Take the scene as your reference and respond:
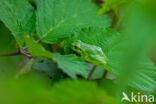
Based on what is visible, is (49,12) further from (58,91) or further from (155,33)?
(155,33)

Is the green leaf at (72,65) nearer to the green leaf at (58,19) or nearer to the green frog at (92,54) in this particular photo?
the green frog at (92,54)

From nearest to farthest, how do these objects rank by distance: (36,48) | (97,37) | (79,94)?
(79,94) → (36,48) → (97,37)

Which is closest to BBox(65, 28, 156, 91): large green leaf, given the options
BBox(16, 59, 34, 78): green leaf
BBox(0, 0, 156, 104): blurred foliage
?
BBox(0, 0, 156, 104): blurred foliage

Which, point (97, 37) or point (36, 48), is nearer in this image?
point (36, 48)

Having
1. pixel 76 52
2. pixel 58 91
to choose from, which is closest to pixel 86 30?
pixel 76 52

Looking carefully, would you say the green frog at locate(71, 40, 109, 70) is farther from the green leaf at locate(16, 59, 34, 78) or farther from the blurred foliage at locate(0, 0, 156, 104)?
the green leaf at locate(16, 59, 34, 78)

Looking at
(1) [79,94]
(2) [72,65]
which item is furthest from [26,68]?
(1) [79,94]

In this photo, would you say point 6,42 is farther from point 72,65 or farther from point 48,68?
point 72,65
